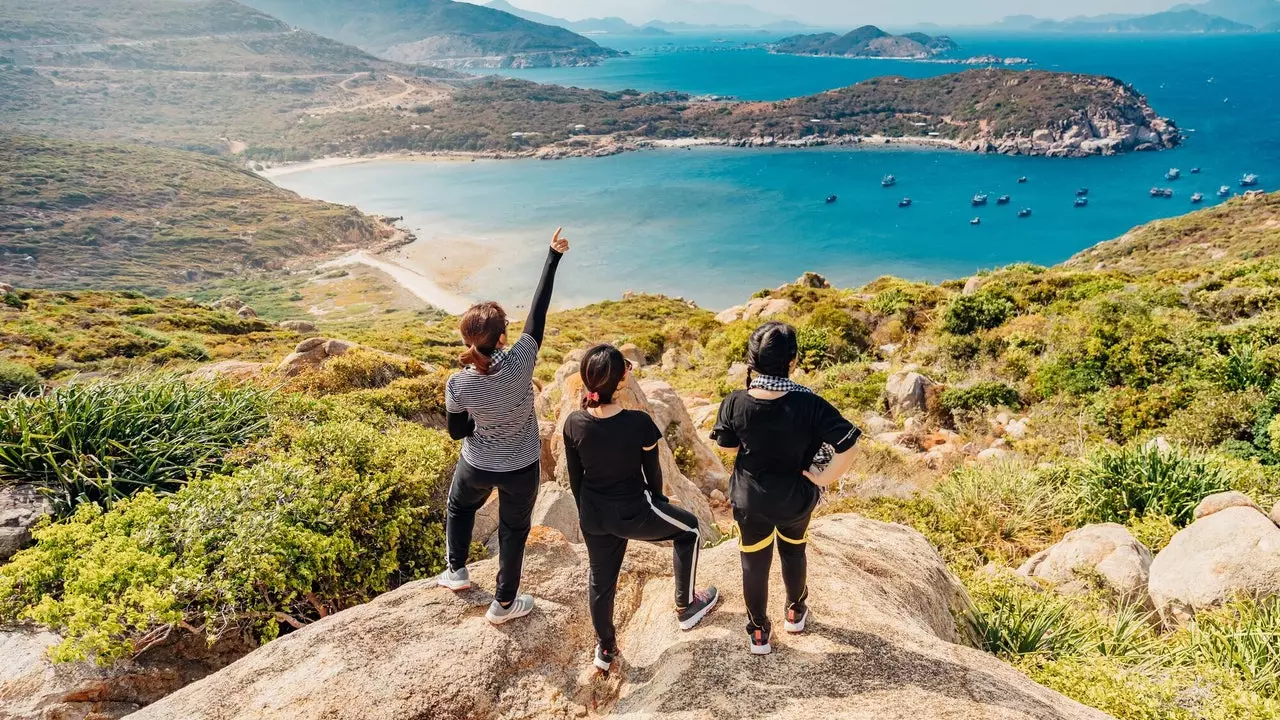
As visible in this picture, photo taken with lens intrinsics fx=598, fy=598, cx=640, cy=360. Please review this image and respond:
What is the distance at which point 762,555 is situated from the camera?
3.69 meters

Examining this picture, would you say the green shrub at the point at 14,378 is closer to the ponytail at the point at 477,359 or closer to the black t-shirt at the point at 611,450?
the ponytail at the point at 477,359

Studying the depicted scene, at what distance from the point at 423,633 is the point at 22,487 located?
173 inches

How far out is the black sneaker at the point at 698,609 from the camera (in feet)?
13.2

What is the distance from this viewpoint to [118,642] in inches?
155

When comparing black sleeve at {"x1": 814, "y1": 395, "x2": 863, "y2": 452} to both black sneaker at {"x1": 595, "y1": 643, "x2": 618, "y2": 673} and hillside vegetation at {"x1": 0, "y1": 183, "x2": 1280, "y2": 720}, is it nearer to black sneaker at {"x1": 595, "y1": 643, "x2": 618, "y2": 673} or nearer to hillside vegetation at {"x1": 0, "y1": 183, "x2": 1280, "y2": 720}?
black sneaker at {"x1": 595, "y1": 643, "x2": 618, "y2": 673}

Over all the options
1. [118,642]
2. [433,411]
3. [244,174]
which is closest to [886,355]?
[433,411]

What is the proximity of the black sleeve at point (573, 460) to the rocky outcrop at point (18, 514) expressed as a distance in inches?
190

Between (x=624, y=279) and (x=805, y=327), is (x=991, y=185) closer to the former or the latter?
(x=624, y=279)

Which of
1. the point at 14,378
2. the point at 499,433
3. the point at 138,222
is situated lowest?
the point at 138,222

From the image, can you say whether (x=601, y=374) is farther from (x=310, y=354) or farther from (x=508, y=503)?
(x=310, y=354)

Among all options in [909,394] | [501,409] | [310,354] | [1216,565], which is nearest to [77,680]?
[501,409]

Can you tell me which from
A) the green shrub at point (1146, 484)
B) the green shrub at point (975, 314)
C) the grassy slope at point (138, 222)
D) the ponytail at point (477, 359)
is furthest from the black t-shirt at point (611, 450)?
the grassy slope at point (138, 222)

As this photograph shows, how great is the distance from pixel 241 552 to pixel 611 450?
10.2ft

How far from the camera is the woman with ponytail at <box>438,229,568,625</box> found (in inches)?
156
